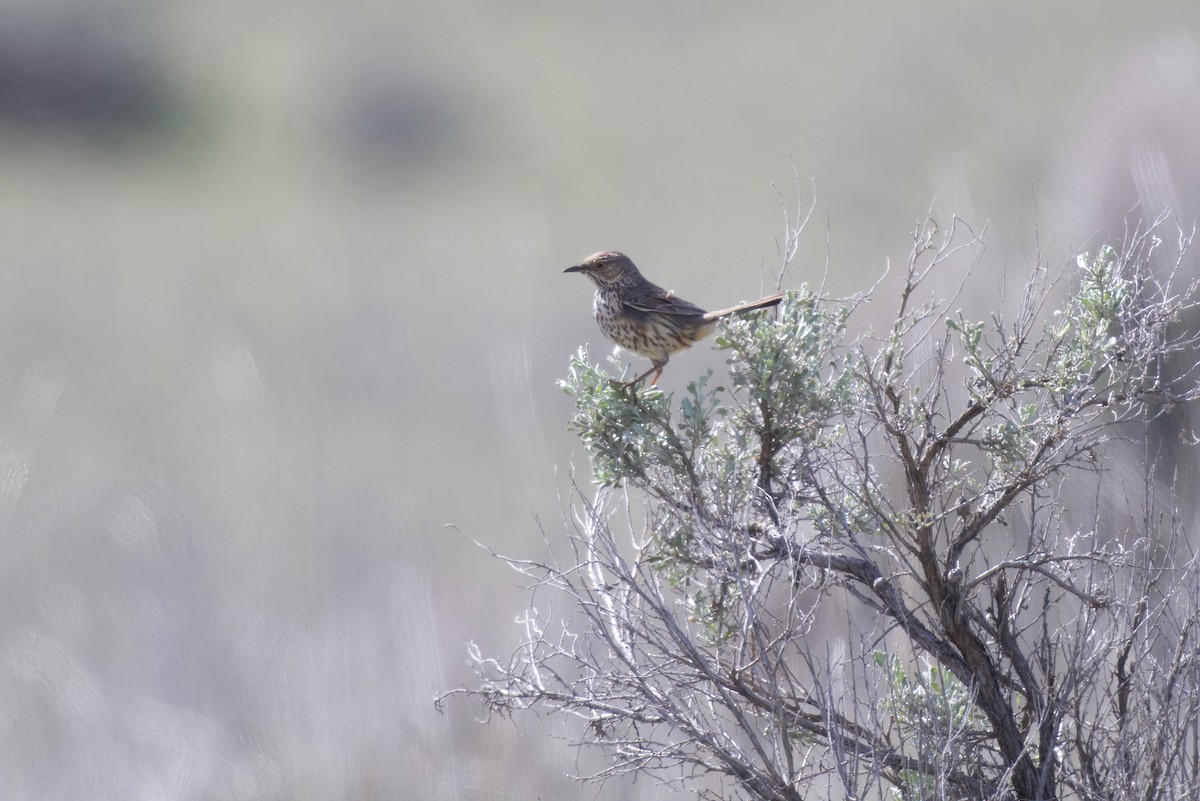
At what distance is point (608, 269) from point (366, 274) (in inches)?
816

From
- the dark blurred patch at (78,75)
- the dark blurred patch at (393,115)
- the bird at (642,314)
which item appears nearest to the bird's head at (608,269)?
the bird at (642,314)

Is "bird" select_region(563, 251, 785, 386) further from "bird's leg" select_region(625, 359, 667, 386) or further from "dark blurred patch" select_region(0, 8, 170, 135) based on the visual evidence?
"dark blurred patch" select_region(0, 8, 170, 135)

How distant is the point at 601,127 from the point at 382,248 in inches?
317

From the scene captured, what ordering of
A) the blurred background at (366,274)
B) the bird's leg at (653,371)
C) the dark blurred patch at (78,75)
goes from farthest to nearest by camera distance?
the dark blurred patch at (78,75)
the blurred background at (366,274)
the bird's leg at (653,371)

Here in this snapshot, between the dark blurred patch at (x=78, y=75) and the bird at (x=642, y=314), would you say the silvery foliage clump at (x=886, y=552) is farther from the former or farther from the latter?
the dark blurred patch at (x=78, y=75)

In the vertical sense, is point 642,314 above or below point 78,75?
below

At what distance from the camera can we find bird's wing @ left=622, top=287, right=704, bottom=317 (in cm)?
516

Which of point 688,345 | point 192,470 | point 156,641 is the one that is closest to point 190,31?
point 192,470

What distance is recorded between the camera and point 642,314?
17.3 ft

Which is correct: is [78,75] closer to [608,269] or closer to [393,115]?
[393,115]

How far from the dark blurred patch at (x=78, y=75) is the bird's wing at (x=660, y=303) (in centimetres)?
2765

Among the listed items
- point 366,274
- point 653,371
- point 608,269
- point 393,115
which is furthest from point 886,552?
point 393,115

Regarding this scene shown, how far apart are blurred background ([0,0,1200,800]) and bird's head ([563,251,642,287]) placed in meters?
0.84

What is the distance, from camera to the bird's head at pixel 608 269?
5.52 meters
